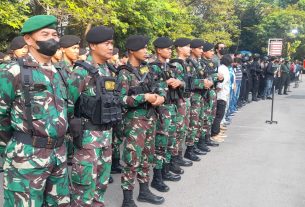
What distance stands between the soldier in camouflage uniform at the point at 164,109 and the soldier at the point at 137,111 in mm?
399

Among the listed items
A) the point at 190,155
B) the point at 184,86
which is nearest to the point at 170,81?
the point at 184,86

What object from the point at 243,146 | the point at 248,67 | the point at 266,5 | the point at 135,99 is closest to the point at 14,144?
the point at 135,99

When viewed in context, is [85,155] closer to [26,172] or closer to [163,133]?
[26,172]

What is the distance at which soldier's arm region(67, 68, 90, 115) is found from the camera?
9.83 ft

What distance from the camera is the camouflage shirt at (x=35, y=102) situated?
2.52 metres

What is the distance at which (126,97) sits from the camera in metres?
3.78

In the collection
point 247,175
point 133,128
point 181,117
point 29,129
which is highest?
point 29,129

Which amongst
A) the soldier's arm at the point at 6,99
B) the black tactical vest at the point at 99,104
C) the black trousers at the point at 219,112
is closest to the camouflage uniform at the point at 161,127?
the black tactical vest at the point at 99,104

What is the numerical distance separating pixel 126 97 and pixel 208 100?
2788mm

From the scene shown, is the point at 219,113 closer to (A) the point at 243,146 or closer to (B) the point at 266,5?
(A) the point at 243,146

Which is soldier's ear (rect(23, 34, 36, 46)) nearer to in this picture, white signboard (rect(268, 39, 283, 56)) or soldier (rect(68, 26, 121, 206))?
soldier (rect(68, 26, 121, 206))

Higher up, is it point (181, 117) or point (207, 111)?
point (181, 117)

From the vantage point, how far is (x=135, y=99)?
12.3 feet

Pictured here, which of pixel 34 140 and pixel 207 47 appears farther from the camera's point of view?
pixel 207 47
